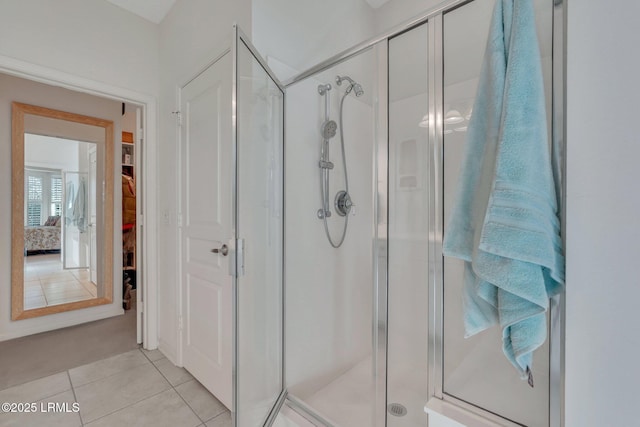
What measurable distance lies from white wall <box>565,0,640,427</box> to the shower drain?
0.95m

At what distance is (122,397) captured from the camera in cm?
177

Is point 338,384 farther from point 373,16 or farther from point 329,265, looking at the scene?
point 373,16

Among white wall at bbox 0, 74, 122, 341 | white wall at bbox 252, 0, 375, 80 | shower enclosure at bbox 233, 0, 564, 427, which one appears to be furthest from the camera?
white wall at bbox 0, 74, 122, 341

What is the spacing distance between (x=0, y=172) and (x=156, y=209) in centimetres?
150

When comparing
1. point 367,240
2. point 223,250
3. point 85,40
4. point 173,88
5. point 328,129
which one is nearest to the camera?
point 223,250

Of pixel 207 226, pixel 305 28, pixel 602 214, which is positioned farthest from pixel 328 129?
pixel 602 214

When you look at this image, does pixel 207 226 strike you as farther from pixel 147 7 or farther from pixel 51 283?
pixel 51 283

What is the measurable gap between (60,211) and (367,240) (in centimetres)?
330

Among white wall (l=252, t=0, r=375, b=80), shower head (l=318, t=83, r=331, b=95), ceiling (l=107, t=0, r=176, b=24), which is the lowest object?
shower head (l=318, t=83, r=331, b=95)

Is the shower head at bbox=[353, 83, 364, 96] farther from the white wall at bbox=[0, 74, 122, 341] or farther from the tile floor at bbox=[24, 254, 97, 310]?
the tile floor at bbox=[24, 254, 97, 310]

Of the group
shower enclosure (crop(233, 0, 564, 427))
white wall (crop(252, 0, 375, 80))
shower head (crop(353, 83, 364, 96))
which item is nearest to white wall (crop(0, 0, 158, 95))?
white wall (crop(252, 0, 375, 80))

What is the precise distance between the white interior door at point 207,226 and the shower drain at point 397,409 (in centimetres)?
93

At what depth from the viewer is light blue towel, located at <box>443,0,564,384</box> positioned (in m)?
0.67

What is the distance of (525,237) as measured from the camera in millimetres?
665
